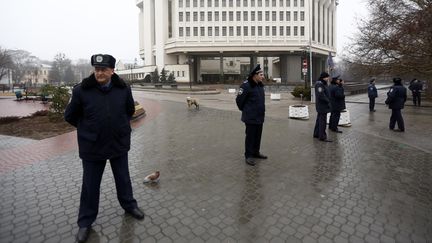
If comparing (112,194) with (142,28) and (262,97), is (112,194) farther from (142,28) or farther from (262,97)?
(142,28)

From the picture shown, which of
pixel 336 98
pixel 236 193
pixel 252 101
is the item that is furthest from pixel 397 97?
pixel 236 193

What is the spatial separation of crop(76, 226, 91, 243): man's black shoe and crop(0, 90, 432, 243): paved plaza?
10 cm

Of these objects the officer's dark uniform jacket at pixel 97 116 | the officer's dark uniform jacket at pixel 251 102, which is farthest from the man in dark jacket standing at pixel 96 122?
the officer's dark uniform jacket at pixel 251 102

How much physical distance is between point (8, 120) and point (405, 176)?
14.0 metres

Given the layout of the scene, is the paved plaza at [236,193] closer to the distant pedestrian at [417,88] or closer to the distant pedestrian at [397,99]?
the distant pedestrian at [397,99]

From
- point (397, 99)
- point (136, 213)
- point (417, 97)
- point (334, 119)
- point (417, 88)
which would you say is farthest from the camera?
point (417, 97)

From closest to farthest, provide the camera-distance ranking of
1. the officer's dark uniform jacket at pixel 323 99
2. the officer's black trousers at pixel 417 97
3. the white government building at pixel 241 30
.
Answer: the officer's dark uniform jacket at pixel 323 99 < the officer's black trousers at pixel 417 97 < the white government building at pixel 241 30

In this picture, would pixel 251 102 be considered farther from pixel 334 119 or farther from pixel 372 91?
pixel 372 91

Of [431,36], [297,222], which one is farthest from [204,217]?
[431,36]

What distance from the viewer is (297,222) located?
3.76m

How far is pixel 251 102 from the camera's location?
6215 millimetres

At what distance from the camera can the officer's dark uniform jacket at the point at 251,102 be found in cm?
617

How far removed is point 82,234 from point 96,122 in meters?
1.24

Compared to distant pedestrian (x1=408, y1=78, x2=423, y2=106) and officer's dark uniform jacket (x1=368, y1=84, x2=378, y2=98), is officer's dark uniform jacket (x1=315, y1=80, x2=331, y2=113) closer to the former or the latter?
officer's dark uniform jacket (x1=368, y1=84, x2=378, y2=98)
